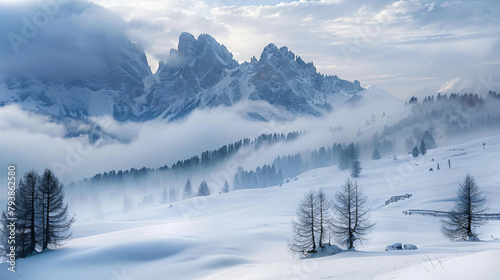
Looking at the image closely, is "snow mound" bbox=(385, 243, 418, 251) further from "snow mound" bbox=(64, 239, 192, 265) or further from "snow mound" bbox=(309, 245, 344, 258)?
"snow mound" bbox=(64, 239, 192, 265)

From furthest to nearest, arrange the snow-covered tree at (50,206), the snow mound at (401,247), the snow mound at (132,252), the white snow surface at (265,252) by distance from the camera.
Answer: the snow-covered tree at (50,206), the snow mound at (401,247), the snow mound at (132,252), the white snow surface at (265,252)

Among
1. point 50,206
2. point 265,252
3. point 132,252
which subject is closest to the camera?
point 132,252

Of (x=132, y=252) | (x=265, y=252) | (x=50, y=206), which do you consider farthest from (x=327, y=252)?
(x=50, y=206)

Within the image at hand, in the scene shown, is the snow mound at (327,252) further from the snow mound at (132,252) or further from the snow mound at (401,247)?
the snow mound at (132,252)

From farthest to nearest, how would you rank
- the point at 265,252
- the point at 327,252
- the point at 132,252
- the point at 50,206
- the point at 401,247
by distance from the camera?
the point at 265,252 < the point at 50,206 < the point at 132,252 < the point at 401,247 < the point at 327,252

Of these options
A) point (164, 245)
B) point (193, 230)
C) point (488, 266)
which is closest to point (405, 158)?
point (193, 230)

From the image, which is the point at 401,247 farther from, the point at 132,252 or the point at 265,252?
the point at 132,252

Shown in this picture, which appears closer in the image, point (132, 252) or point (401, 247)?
point (401, 247)

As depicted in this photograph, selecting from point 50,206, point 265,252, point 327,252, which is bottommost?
point 265,252

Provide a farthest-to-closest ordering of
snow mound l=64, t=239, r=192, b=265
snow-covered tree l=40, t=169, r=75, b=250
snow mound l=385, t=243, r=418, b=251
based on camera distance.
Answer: snow-covered tree l=40, t=169, r=75, b=250, snow mound l=385, t=243, r=418, b=251, snow mound l=64, t=239, r=192, b=265

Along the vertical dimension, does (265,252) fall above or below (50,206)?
below

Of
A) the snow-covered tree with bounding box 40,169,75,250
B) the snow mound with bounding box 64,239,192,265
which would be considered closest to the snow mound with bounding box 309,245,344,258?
the snow mound with bounding box 64,239,192,265

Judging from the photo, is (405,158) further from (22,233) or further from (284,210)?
(22,233)

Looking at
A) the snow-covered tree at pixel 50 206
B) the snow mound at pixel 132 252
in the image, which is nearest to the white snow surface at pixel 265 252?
the snow mound at pixel 132 252
